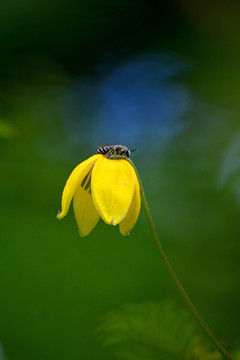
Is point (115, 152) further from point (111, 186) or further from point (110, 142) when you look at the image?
point (110, 142)

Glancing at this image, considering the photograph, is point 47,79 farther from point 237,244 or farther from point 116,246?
point 237,244

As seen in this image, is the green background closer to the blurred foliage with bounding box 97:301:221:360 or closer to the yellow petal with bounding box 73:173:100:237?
the blurred foliage with bounding box 97:301:221:360

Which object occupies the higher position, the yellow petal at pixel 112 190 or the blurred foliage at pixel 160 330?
the yellow petal at pixel 112 190

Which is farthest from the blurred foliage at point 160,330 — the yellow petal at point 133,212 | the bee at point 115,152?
the bee at point 115,152

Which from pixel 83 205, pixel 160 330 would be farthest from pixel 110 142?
pixel 160 330

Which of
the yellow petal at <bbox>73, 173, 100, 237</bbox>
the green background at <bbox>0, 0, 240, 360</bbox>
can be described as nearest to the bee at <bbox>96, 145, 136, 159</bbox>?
the yellow petal at <bbox>73, 173, 100, 237</bbox>

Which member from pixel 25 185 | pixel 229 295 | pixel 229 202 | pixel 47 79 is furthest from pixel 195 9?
pixel 229 295

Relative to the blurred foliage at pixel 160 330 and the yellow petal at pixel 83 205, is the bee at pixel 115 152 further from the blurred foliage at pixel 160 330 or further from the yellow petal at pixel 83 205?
the blurred foliage at pixel 160 330

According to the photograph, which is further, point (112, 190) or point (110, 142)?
point (110, 142)
